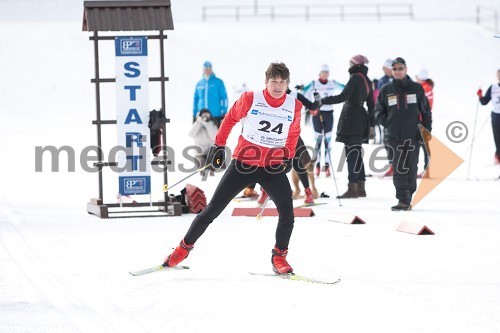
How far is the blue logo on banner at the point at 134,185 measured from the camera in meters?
12.4

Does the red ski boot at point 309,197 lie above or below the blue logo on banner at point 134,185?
below

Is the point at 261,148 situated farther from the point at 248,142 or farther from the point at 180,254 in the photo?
the point at 180,254

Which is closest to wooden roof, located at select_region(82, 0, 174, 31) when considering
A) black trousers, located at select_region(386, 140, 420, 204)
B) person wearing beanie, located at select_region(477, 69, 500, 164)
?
black trousers, located at select_region(386, 140, 420, 204)

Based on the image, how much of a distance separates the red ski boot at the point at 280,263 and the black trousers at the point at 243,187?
20 centimetres

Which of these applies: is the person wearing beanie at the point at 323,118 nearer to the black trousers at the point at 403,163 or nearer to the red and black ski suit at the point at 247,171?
the black trousers at the point at 403,163

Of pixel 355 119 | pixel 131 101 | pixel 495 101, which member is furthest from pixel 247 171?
pixel 495 101

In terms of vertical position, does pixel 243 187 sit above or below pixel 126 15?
below

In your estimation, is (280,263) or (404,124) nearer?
(280,263)

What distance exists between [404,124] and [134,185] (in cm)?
326

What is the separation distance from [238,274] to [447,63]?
44688 millimetres

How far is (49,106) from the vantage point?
136 feet

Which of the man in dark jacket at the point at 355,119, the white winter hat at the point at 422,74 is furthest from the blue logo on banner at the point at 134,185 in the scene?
the white winter hat at the point at 422,74

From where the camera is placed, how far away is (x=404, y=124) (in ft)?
41.9

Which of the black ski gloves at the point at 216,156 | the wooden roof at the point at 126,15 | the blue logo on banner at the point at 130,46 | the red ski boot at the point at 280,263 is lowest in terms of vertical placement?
the red ski boot at the point at 280,263
